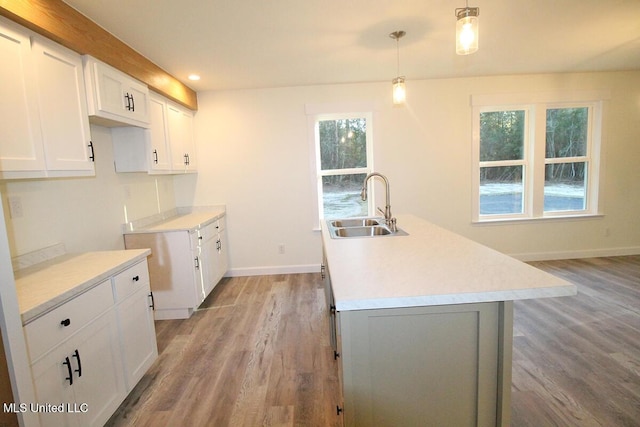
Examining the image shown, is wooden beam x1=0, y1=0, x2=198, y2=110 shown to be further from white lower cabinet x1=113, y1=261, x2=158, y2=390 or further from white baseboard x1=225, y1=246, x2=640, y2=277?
white baseboard x1=225, y1=246, x2=640, y2=277

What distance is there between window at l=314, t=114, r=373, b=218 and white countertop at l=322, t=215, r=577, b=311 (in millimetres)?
2341

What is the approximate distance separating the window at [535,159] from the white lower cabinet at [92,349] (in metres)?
3.92

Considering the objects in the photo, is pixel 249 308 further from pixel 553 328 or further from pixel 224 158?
pixel 553 328

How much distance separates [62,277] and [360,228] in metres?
1.91

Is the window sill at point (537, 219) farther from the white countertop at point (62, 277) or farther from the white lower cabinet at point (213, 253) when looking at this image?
the white countertop at point (62, 277)

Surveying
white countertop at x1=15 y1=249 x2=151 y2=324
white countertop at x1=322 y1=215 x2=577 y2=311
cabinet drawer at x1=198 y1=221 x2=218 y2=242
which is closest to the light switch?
white countertop at x1=15 y1=249 x2=151 y2=324

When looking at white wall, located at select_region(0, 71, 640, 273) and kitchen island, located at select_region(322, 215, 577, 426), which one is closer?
kitchen island, located at select_region(322, 215, 577, 426)

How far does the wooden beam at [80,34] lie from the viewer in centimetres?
161

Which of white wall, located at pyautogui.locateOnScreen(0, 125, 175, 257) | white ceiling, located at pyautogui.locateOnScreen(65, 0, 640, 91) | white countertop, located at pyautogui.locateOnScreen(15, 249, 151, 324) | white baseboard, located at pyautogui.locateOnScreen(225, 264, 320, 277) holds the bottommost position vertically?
white baseboard, located at pyautogui.locateOnScreen(225, 264, 320, 277)

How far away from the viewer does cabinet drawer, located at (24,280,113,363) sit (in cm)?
126

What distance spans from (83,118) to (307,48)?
1807 millimetres

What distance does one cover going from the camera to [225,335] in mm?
2662

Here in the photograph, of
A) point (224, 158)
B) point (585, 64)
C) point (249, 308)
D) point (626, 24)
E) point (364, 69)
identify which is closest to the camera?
point (626, 24)

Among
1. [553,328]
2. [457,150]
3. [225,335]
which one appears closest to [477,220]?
[457,150]
